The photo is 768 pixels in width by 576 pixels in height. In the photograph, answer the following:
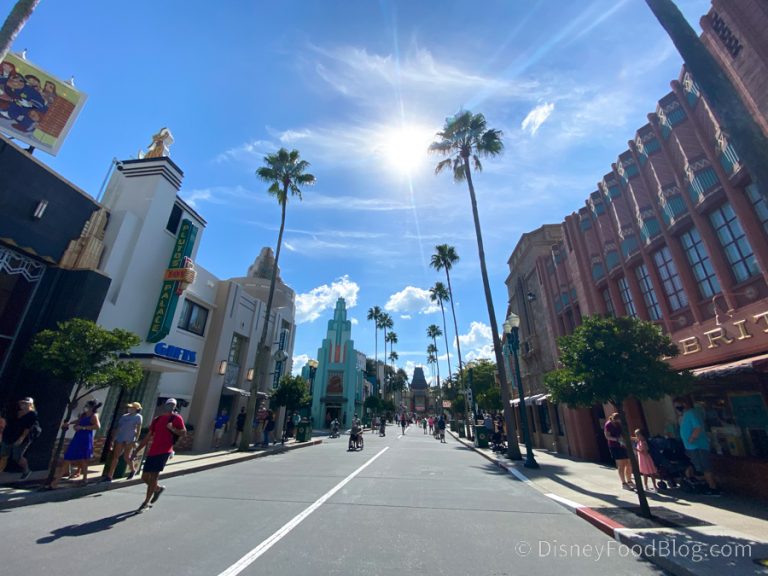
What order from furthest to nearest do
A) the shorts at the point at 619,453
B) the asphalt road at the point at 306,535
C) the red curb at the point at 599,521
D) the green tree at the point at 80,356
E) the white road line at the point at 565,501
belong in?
1. the shorts at the point at 619,453
2. the green tree at the point at 80,356
3. the white road line at the point at 565,501
4. the red curb at the point at 599,521
5. the asphalt road at the point at 306,535

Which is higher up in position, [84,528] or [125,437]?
[125,437]

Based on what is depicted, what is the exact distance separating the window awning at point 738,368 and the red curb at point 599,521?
13.6ft

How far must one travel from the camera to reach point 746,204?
26.8ft

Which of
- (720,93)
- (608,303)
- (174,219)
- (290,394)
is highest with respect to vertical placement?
(174,219)

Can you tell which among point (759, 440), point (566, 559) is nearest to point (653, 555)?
point (566, 559)

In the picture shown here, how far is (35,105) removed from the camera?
12.3 meters

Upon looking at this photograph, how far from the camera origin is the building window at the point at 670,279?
10.5m

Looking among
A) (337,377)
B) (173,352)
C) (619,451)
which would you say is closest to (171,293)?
(173,352)

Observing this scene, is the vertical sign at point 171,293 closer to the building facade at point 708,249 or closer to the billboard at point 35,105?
the billboard at point 35,105

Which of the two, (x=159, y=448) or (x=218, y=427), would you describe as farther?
(x=218, y=427)

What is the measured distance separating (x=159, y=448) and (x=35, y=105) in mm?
13496

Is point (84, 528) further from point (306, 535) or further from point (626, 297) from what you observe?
point (626, 297)

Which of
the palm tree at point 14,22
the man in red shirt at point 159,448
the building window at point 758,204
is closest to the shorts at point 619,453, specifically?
the building window at point 758,204

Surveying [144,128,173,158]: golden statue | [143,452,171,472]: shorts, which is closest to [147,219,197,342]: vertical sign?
[144,128,173,158]: golden statue
